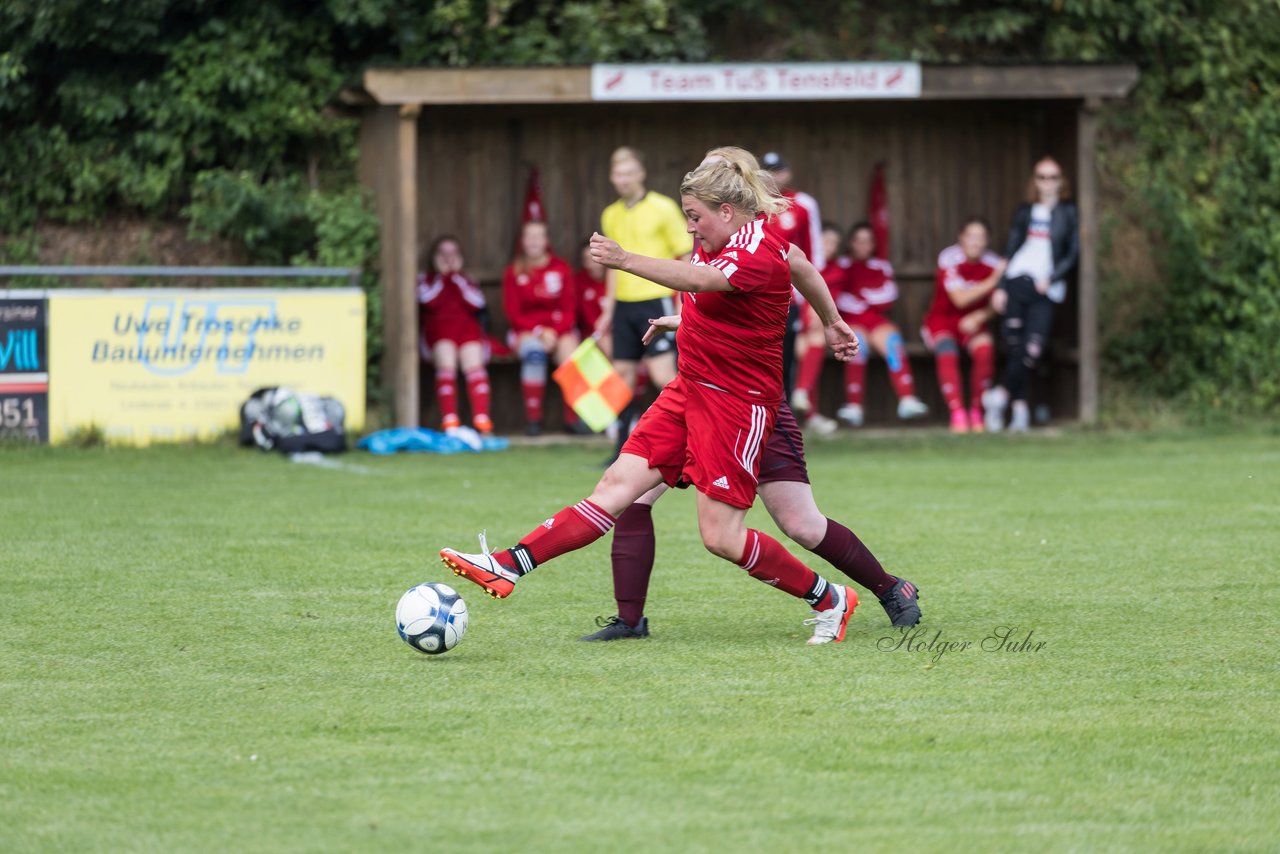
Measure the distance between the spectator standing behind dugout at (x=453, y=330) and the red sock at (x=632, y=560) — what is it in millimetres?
8614

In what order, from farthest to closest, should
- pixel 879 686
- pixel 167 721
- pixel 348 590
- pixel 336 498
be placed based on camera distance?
pixel 336 498 → pixel 348 590 → pixel 879 686 → pixel 167 721

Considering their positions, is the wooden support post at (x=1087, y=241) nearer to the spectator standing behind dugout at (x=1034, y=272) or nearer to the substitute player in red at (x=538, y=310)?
the spectator standing behind dugout at (x=1034, y=272)

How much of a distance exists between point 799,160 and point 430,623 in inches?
437

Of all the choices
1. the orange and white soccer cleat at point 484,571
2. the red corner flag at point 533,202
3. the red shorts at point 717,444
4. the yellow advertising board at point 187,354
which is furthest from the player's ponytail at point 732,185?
the red corner flag at point 533,202

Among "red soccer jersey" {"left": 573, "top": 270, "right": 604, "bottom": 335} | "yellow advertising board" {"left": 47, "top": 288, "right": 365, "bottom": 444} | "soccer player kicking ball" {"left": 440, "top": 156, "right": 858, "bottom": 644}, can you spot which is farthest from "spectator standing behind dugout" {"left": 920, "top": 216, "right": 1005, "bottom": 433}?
"soccer player kicking ball" {"left": 440, "top": 156, "right": 858, "bottom": 644}

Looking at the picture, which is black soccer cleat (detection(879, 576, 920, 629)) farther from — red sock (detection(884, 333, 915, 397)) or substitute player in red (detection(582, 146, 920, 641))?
red sock (detection(884, 333, 915, 397))

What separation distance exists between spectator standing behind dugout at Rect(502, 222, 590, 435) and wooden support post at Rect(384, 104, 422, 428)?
37.7 inches

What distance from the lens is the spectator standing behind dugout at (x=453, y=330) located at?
15.0 metres

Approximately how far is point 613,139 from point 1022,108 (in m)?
3.58

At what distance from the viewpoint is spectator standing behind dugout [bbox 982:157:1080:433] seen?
596 inches

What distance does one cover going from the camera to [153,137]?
52.9ft

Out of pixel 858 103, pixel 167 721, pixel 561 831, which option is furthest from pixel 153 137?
pixel 561 831

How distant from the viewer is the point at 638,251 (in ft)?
38.3

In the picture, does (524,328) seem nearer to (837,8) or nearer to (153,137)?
(153,137)
